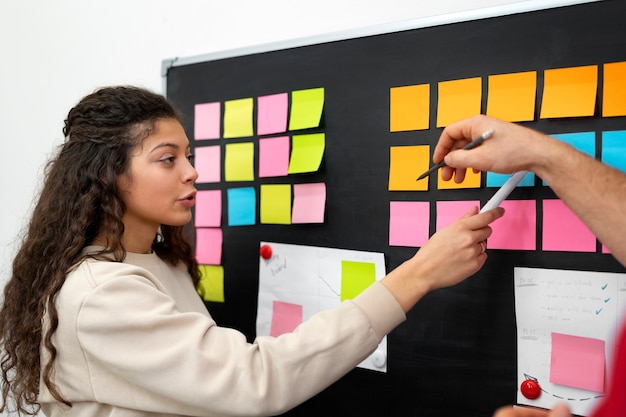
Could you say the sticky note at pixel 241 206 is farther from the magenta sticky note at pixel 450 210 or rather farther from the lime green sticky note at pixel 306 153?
the magenta sticky note at pixel 450 210

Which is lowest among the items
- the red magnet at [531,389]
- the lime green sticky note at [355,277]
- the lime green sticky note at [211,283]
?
the red magnet at [531,389]

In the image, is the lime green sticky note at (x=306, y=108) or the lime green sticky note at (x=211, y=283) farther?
the lime green sticky note at (x=211, y=283)

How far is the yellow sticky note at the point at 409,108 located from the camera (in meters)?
1.22

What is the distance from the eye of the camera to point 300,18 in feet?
4.88

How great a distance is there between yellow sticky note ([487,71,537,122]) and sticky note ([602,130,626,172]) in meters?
0.14

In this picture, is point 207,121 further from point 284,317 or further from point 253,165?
point 284,317

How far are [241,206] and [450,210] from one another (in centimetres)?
59

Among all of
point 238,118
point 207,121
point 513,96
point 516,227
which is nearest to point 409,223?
point 516,227

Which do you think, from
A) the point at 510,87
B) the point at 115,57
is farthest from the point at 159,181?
the point at 115,57

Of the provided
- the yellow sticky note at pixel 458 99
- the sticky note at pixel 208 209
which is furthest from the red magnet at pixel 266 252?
the yellow sticky note at pixel 458 99

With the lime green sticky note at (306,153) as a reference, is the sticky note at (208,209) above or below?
below

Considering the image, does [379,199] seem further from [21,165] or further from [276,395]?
[21,165]

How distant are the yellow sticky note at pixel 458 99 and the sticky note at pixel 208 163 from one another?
656mm

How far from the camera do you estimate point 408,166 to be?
125 cm
